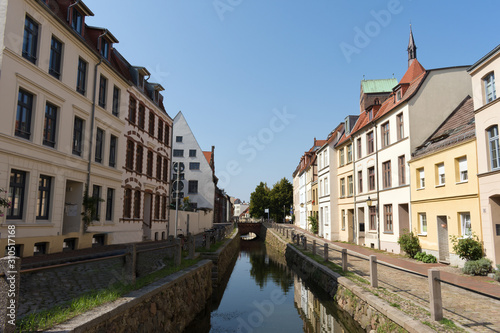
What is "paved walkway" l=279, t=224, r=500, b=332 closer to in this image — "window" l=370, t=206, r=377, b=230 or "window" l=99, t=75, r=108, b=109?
"window" l=370, t=206, r=377, b=230

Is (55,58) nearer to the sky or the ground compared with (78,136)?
nearer to the sky

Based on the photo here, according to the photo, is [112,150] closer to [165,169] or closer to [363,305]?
[165,169]

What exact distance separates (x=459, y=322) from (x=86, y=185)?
52.8ft

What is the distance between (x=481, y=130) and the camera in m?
13.3

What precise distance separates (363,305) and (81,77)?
1583 cm

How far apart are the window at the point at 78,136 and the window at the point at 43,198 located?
2324mm

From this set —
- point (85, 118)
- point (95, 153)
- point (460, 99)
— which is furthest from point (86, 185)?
point (460, 99)

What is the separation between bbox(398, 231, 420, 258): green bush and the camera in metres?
17.8

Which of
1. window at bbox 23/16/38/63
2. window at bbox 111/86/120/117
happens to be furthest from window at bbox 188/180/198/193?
window at bbox 23/16/38/63

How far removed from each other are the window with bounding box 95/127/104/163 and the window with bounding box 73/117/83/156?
1384 mm

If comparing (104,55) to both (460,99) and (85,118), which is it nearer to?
(85,118)

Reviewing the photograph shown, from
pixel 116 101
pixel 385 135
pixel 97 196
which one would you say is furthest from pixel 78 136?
pixel 385 135

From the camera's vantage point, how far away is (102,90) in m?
19.0

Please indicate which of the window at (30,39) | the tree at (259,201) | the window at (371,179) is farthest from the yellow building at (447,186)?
the tree at (259,201)
